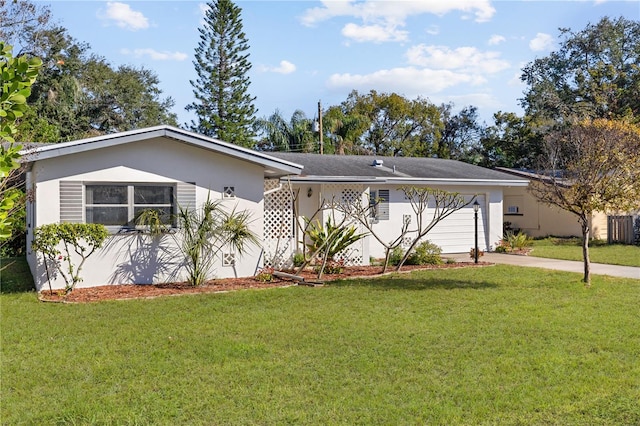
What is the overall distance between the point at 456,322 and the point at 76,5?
13.1 metres

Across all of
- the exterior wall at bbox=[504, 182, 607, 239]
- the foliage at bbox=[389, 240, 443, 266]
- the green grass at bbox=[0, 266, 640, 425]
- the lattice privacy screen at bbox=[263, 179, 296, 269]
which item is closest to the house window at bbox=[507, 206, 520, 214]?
the exterior wall at bbox=[504, 182, 607, 239]

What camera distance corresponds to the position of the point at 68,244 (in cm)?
1103

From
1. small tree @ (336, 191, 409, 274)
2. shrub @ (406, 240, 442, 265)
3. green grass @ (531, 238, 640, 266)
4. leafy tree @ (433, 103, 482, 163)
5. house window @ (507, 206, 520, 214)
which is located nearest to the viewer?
small tree @ (336, 191, 409, 274)

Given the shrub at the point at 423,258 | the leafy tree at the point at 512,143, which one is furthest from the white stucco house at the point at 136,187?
the leafy tree at the point at 512,143

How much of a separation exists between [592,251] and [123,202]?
1520 centimetres

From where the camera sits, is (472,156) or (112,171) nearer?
(112,171)

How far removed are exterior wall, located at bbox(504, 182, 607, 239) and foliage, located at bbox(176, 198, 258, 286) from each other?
1470 cm

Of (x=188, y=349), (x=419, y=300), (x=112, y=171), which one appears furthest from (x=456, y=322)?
(x=112, y=171)

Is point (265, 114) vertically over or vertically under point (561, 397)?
over

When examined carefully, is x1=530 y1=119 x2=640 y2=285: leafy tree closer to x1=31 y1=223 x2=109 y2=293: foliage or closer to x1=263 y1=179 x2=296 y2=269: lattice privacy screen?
x1=263 y1=179 x2=296 y2=269: lattice privacy screen

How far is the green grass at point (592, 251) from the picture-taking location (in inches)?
631

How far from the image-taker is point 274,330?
7527 mm

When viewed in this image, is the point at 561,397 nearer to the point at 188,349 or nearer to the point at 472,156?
the point at 188,349

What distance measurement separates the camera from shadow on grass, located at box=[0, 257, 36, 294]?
11.2 metres
